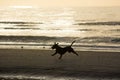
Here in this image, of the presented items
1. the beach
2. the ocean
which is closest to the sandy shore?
the beach

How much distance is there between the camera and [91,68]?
1638 centimetres

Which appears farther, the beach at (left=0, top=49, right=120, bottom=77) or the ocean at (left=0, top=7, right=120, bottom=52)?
the ocean at (left=0, top=7, right=120, bottom=52)

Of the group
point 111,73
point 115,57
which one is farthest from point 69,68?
point 115,57

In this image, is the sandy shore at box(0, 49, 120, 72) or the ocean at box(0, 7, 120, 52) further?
the ocean at box(0, 7, 120, 52)

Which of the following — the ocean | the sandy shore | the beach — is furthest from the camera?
the ocean

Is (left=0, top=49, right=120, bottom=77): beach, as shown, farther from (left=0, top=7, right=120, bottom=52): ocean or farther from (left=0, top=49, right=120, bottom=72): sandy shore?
(left=0, top=7, right=120, bottom=52): ocean

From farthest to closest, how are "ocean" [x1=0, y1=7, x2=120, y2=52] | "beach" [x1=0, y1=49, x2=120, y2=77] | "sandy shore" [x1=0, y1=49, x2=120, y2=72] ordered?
"ocean" [x1=0, y1=7, x2=120, y2=52] < "sandy shore" [x1=0, y1=49, x2=120, y2=72] < "beach" [x1=0, y1=49, x2=120, y2=77]

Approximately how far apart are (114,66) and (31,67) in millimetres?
4154

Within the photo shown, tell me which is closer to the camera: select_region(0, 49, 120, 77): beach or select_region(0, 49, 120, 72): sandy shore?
select_region(0, 49, 120, 77): beach

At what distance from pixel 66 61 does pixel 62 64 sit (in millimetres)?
585

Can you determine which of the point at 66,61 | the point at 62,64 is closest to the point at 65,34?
the point at 66,61

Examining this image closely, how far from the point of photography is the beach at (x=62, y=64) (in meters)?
15.8

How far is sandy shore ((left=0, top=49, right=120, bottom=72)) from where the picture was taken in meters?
16.6

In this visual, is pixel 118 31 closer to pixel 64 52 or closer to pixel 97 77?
pixel 64 52
